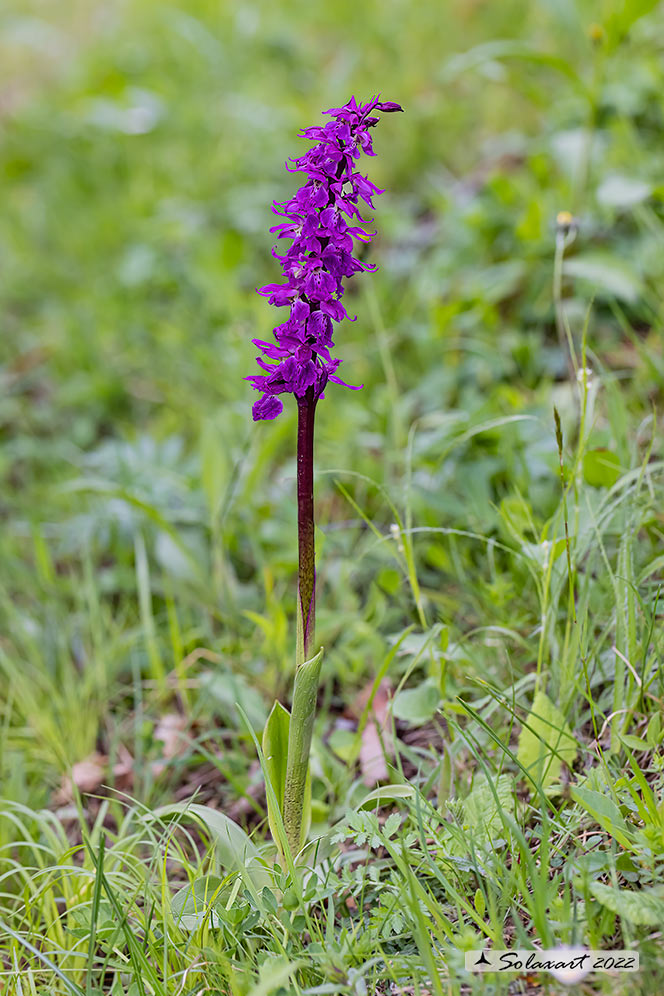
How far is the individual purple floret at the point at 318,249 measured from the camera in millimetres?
1292

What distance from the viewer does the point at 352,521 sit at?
240 centimetres

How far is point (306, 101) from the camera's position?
4457 mm

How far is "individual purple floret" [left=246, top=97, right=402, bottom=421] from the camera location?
1292 mm

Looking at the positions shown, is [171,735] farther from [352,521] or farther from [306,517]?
[306,517]

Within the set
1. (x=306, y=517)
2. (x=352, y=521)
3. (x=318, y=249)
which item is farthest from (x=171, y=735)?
(x=318, y=249)

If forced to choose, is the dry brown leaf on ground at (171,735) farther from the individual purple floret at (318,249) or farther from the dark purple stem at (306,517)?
the individual purple floret at (318,249)

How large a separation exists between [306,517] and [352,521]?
37.5 inches

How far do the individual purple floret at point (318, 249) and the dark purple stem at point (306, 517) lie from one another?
40 mm

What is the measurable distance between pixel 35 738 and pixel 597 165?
2738 millimetres

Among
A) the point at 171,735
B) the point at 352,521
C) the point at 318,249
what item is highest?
the point at 318,249

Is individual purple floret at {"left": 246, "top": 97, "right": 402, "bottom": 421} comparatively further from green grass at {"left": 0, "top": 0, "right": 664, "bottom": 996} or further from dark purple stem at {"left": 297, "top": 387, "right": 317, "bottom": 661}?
green grass at {"left": 0, "top": 0, "right": 664, "bottom": 996}

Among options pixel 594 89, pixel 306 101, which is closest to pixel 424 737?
pixel 594 89

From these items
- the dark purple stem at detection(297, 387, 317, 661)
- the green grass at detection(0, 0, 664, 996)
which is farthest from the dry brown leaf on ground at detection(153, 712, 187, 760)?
the dark purple stem at detection(297, 387, 317, 661)

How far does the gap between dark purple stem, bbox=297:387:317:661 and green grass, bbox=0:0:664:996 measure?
24 centimetres
